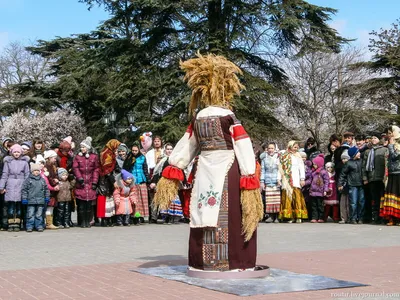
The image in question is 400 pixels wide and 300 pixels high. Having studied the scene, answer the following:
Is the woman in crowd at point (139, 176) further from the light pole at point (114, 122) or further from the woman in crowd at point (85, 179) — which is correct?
the light pole at point (114, 122)

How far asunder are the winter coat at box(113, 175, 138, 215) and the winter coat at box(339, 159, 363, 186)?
4.97 metres

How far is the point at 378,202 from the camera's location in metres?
16.2

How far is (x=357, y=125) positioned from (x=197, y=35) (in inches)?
723

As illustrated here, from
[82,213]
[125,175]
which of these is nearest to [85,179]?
[82,213]

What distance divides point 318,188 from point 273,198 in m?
1.15

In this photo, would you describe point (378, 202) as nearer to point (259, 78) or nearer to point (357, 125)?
point (259, 78)

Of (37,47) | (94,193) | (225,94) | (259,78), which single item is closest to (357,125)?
(259,78)

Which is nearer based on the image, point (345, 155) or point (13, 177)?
point (13, 177)

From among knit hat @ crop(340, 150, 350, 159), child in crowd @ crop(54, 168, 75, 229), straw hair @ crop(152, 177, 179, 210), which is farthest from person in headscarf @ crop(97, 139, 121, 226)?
straw hair @ crop(152, 177, 179, 210)

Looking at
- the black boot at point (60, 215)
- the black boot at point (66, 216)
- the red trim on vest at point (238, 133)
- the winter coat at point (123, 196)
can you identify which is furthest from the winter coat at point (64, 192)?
the red trim on vest at point (238, 133)

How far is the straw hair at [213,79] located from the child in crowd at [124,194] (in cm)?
803

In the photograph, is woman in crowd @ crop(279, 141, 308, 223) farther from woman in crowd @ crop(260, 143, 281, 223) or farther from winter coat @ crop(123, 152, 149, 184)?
winter coat @ crop(123, 152, 149, 184)

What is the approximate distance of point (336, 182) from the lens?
659 inches

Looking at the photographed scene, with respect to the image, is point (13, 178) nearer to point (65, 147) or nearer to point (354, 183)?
point (65, 147)
